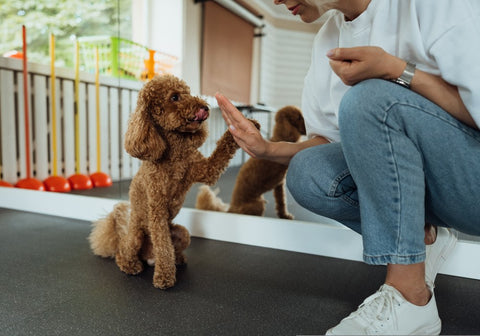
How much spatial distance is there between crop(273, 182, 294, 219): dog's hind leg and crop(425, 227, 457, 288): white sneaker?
0.68 m

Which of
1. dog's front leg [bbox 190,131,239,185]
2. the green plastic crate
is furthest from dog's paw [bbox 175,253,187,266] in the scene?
the green plastic crate

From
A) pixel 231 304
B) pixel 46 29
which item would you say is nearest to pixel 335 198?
pixel 231 304

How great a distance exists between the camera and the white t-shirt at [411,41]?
23.1 inches

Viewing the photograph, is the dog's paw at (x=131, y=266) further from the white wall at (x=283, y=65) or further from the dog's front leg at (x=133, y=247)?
the white wall at (x=283, y=65)

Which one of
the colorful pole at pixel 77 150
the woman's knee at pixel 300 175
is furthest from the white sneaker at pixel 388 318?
the colorful pole at pixel 77 150

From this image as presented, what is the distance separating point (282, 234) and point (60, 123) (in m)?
2.34

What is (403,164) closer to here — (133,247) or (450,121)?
(450,121)

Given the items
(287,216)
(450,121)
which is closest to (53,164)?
(287,216)

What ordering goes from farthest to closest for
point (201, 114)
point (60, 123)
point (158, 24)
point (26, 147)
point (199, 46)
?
1. point (60, 123)
2. point (199, 46)
3. point (26, 147)
4. point (158, 24)
5. point (201, 114)

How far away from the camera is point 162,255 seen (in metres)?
1.00

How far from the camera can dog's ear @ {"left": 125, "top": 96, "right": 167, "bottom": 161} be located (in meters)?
0.90

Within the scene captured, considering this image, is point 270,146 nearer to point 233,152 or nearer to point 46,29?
point 233,152

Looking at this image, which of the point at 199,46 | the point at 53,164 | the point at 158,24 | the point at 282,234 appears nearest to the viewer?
the point at 282,234

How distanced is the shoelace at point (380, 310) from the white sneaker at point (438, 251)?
0.20 m
